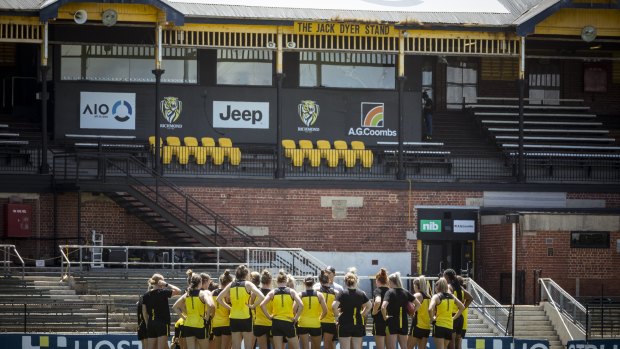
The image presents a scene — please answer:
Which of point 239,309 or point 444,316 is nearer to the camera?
point 239,309

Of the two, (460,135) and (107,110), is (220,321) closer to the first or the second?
(107,110)

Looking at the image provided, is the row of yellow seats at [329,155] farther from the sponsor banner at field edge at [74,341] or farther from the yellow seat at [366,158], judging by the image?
the sponsor banner at field edge at [74,341]

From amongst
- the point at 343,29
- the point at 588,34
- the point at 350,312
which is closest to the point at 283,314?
the point at 350,312

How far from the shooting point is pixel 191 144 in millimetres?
47156

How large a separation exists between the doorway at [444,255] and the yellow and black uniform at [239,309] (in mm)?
18388

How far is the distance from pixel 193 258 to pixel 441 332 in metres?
14.7

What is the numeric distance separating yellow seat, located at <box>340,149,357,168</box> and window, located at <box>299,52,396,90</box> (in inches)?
137

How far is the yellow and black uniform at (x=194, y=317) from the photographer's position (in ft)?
94.4

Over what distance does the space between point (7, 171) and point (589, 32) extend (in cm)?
1734

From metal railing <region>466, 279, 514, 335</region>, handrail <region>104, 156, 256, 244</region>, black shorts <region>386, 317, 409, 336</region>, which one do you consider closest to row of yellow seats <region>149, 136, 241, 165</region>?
handrail <region>104, 156, 256, 244</region>

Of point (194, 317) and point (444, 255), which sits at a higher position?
point (444, 255)

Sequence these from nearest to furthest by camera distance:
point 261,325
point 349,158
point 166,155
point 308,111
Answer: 1. point 261,325
2. point 166,155
3. point 349,158
4. point 308,111

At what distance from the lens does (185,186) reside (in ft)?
149

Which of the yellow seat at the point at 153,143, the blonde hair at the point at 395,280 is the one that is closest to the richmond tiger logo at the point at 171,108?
the yellow seat at the point at 153,143
